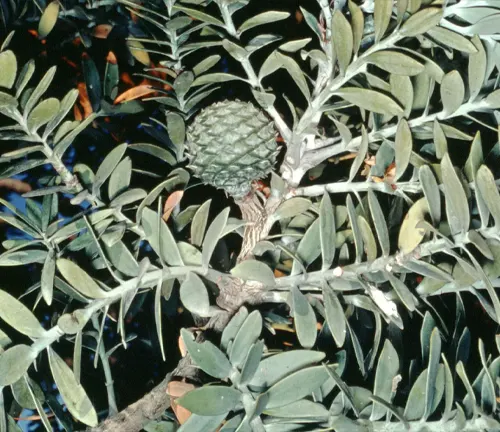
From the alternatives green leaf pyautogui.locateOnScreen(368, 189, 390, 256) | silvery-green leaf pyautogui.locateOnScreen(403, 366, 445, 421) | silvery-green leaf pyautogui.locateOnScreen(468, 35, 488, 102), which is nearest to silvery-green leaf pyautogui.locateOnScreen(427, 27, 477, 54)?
silvery-green leaf pyautogui.locateOnScreen(468, 35, 488, 102)

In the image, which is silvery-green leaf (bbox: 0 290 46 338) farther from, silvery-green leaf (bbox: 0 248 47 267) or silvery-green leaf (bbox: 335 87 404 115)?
silvery-green leaf (bbox: 335 87 404 115)

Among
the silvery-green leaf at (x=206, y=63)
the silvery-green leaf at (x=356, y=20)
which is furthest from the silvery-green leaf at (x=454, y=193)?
the silvery-green leaf at (x=206, y=63)

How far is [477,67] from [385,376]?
25 centimetres

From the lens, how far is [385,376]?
0.47m

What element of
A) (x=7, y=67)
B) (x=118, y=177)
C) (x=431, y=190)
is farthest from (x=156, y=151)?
(x=431, y=190)

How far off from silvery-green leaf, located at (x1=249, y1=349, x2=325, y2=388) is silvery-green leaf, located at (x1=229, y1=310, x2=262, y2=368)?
18mm

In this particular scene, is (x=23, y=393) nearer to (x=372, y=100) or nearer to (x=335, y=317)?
(x=335, y=317)

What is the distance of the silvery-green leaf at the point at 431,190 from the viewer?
0.45 m

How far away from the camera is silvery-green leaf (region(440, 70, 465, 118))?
49 centimetres

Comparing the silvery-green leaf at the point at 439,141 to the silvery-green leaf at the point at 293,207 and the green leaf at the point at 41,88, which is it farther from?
the green leaf at the point at 41,88

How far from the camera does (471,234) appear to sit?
44 cm

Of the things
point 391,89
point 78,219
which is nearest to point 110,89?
point 78,219

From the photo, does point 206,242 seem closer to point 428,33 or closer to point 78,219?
point 78,219

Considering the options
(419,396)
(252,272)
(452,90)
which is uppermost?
(452,90)
